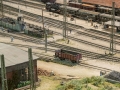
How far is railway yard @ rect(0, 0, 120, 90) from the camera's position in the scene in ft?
173

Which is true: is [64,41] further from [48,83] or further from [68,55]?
[48,83]

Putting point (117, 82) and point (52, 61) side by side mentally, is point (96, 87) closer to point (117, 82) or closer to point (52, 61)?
point (117, 82)

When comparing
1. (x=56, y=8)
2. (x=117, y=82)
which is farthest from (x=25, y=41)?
(x=117, y=82)

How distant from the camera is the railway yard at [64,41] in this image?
52.8 metres

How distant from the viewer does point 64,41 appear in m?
65.4

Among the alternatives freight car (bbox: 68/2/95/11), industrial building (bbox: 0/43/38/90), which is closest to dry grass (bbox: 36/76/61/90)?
industrial building (bbox: 0/43/38/90)

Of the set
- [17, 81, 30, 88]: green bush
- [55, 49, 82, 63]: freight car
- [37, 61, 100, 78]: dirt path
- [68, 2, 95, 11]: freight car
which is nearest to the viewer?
[17, 81, 30, 88]: green bush

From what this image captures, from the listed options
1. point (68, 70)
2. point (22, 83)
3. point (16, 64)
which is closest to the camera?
point (16, 64)

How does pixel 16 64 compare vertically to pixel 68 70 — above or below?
above

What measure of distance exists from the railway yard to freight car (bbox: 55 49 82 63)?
3.28 feet

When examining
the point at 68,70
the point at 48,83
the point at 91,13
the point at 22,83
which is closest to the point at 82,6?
the point at 91,13

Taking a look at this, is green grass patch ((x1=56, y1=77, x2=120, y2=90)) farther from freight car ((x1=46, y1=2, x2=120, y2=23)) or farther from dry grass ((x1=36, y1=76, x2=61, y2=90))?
freight car ((x1=46, y1=2, x2=120, y2=23))

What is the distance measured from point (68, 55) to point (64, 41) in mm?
10821

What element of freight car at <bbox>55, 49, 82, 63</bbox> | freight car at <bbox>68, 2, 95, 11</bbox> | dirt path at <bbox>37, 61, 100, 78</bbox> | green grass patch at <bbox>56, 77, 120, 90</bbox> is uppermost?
freight car at <bbox>68, 2, 95, 11</bbox>
